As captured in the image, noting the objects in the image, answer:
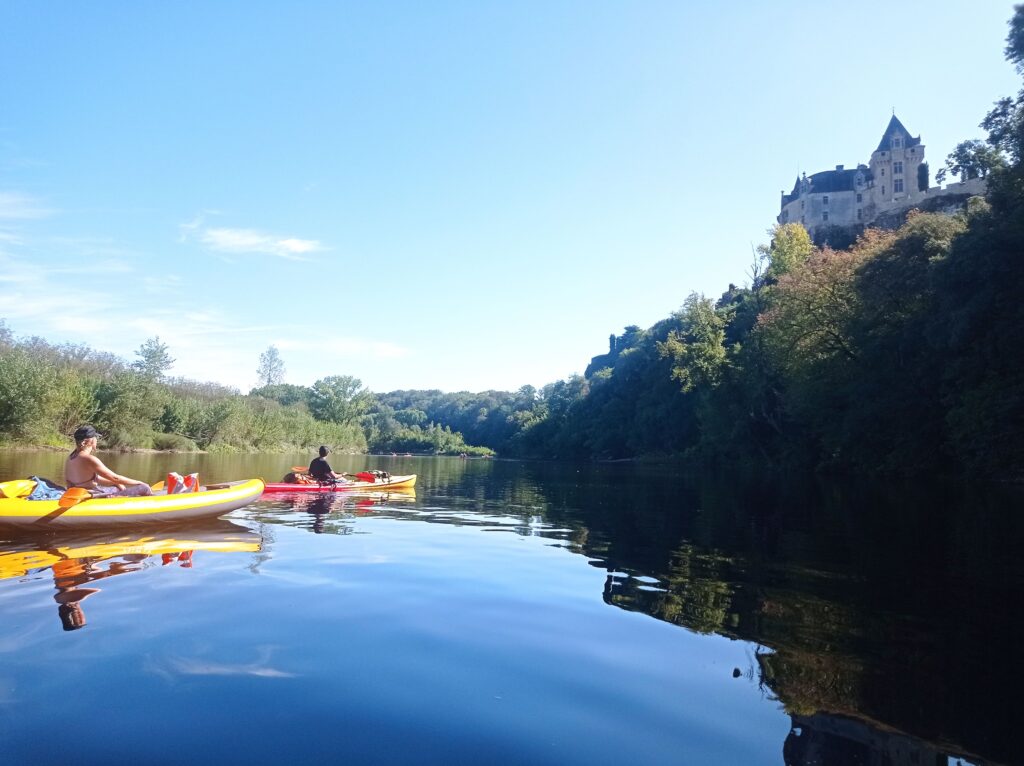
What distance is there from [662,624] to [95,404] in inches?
1676

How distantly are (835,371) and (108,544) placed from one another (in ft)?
115

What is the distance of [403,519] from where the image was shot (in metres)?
12.8

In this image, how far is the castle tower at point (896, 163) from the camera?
220 feet

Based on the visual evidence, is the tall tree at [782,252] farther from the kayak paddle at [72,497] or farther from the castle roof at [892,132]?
the kayak paddle at [72,497]

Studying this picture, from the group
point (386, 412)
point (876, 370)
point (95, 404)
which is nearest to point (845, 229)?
point (876, 370)

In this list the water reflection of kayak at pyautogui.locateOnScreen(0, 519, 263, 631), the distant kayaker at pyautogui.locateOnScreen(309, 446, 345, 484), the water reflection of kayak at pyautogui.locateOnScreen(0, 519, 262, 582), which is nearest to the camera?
the water reflection of kayak at pyautogui.locateOnScreen(0, 519, 263, 631)

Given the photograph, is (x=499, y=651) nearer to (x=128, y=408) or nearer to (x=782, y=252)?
(x=128, y=408)

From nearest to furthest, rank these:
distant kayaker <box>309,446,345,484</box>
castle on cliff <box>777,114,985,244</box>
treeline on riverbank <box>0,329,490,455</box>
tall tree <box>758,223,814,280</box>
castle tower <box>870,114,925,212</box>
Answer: distant kayaker <box>309,446,345,484</box>
treeline on riverbank <box>0,329,490,455</box>
tall tree <box>758,223,814,280</box>
castle on cliff <box>777,114,985,244</box>
castle tower <box>870,114,925,212</box>

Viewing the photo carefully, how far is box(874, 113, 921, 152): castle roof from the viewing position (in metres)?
67.4

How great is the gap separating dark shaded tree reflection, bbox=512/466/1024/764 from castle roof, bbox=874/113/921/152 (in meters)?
65.8


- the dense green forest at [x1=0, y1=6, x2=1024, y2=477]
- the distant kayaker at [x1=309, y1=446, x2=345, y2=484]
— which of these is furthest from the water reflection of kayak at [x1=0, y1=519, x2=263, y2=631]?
the dense green forest at [x1=0, y1=6, x2=1024, y2=477]

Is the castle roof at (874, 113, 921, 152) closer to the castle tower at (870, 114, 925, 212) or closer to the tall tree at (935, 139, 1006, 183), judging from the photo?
the castle tower at (870, 114, 925, 212)

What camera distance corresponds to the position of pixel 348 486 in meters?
18.3

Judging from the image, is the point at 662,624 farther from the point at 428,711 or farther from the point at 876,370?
the point at 876,370
